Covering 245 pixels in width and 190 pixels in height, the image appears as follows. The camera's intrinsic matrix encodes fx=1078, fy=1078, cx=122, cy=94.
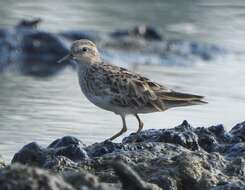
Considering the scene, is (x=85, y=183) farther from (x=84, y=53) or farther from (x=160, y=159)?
(x=84, y=53)

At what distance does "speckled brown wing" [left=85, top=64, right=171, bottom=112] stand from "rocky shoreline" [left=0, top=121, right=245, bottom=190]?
432mm

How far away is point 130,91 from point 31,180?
410 cm

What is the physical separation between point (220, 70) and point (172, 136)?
6.97 meters

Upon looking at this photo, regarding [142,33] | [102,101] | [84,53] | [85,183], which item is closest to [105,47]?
[142,33]

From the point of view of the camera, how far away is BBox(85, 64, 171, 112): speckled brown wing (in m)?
9.42

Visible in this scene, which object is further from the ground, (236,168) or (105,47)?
(105,47)

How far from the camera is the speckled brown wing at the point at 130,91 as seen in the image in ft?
30.9

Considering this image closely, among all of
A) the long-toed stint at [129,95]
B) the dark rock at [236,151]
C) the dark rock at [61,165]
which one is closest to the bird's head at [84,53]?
the long-toed stint at [129,95]

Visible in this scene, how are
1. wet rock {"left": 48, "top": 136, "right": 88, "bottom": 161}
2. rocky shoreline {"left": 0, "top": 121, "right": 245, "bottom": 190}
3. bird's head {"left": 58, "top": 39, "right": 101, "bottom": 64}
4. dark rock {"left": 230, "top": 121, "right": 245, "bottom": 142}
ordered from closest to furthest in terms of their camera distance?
1. rocky shoreline {"left": 0, "top": 121, "right": 245, "bottom": 190}
2. wet rock {"left": 48, "top": 136, "right": 88, "bottom": 161}
3. dark rock {"left": 230, "top": 121, "right": 245, "bottom": 142}
4. bird's head {"left": 58, "top": 39, "right": 101, "bottom": 64}

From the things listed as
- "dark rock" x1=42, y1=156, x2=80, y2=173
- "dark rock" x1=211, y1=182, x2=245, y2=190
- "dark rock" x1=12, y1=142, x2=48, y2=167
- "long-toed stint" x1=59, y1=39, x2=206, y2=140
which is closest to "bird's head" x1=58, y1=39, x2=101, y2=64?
"long-toed stint" x1=59, y1=39, x2=206, y2=140

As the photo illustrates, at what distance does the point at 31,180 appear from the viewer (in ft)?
17.7

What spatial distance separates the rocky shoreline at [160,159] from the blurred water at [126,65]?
1391mm

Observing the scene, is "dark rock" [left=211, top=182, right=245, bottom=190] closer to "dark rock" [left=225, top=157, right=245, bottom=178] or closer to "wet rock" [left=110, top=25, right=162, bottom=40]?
"dark rock" [left=225, top=157, right=245, bottom=178]

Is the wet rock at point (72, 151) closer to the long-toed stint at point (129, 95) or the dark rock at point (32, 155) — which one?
the dark rock at point (32, 155)
